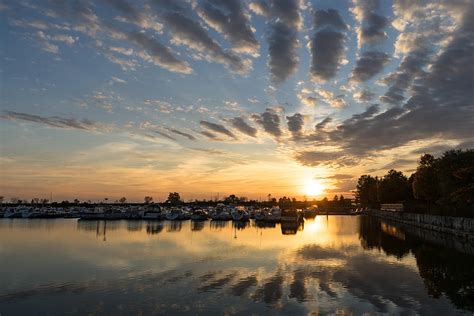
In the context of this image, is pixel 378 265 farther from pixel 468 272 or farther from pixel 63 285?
pixel 63 285

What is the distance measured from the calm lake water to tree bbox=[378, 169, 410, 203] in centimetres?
9346

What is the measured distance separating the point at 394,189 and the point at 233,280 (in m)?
125

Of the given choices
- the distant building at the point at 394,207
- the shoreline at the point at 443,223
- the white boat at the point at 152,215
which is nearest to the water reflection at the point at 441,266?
the shoreline at the point at 443,223

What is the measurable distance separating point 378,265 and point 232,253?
15.0 m

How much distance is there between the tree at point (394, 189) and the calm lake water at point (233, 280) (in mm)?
93460

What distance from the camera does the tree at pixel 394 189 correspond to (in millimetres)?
137012

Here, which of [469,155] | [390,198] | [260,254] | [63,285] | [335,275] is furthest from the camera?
[390,198]

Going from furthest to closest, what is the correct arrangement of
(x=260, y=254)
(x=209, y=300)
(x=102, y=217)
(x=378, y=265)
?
(x=102, y=217) < (x=260, y=254) < (x=378, y=265) < (x=209, y=300)

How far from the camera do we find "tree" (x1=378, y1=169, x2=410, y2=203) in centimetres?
13701

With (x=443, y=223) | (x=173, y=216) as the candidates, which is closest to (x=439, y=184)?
(x=443, y=223)

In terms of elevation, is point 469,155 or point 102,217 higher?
point 469,155

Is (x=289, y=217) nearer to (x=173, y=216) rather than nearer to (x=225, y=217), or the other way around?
(x=225, y=217)

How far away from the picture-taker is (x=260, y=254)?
42.9 m

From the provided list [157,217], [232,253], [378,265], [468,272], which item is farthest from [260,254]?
[157,217]
